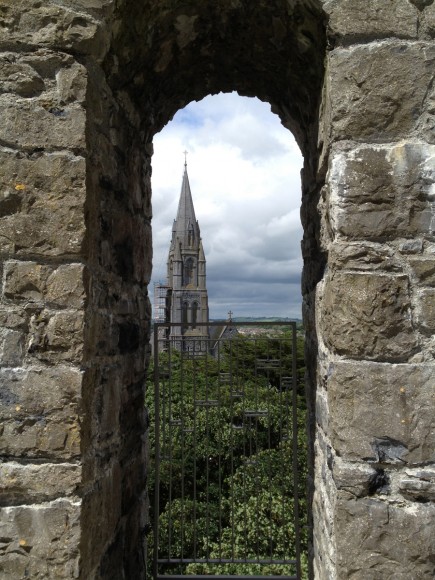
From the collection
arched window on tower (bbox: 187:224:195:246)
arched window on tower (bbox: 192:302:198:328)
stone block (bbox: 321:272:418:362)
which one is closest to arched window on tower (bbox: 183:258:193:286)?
arched window on tower (bbox: 187:224:195:246)

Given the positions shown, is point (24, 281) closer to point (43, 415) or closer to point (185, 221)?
point (43, 415)

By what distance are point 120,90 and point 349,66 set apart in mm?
1029

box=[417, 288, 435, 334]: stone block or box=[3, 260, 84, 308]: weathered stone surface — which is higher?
box=[3, 260, 84, 308]: weathered stone surface

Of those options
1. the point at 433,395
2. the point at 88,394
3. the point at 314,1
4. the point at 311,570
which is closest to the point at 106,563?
the point at 88,394

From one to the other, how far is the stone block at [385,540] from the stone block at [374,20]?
157cm

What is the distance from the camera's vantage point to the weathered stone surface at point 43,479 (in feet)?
5.84

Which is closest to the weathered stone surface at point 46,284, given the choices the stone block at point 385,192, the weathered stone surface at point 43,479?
the weathered stone surface at point 43,479

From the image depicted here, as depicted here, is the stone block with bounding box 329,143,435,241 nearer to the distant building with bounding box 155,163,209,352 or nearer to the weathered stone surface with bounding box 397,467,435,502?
the weathered stone surface with bounding box 397,467,435,502

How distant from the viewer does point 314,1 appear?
1896 mm

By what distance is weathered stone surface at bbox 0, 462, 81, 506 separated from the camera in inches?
70.1

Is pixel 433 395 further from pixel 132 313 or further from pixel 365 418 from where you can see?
pixel 132 313

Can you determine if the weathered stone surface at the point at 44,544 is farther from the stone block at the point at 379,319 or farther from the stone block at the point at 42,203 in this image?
the stone block at the point at 379,319

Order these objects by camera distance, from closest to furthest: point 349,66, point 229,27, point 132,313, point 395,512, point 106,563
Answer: point 395,512
point 349,66
point 106,563
point 229,27
point 132,313

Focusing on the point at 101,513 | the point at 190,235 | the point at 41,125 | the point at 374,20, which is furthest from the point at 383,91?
the point at 190,235
